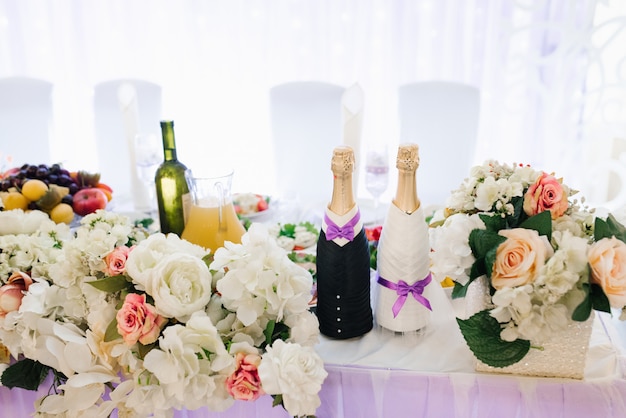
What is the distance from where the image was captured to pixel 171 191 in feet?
3.76

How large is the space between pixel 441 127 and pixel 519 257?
4.96 feet

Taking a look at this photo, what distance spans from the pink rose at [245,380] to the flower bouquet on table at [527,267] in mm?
282

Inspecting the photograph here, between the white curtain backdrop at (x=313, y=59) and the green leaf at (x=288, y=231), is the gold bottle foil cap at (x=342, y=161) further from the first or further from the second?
the white curtain backdrop at (x=313, y=59)

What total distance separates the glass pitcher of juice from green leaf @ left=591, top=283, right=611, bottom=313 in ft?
1.98

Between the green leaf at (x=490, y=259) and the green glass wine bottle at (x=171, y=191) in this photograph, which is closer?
the green leaf at (x=490, y=259)

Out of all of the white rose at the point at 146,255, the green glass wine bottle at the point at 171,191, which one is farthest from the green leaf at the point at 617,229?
the green glass wine bottle at the point at 171,191

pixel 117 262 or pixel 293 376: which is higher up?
pixel 117 262

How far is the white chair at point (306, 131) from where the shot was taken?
2.20 metres

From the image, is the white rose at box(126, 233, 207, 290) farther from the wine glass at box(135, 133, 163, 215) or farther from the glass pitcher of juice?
the wine glass at box(135, 133, 163, 215)

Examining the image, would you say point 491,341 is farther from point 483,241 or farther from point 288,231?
point 288,231

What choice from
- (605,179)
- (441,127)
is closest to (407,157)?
(441,127)

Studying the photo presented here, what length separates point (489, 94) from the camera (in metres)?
2.96

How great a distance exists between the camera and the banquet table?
0.79m

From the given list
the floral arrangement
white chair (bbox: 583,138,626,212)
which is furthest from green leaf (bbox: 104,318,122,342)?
white chair (bbox: 583,138,626,212)
